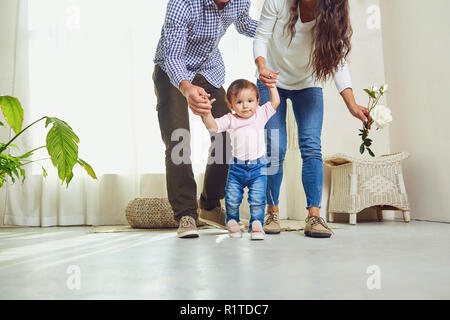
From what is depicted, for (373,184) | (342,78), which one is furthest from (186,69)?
(373,184)

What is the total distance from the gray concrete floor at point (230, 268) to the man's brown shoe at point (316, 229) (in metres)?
0.04

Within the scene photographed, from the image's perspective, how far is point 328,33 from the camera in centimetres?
181

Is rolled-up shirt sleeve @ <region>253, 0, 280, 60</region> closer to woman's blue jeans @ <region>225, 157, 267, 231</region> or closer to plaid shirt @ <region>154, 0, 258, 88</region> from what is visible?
plaid shirt @ <region>154, 0, 258, 88</region>

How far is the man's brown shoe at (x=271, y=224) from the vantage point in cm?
204

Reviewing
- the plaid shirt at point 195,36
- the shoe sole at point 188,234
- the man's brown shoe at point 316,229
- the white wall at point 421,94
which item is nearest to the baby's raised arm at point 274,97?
the plaid shirt at point 195,36

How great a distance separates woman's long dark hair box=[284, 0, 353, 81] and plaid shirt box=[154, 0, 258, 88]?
0.30m

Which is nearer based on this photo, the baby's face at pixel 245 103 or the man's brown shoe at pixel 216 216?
the baby's face at pixel 245 103

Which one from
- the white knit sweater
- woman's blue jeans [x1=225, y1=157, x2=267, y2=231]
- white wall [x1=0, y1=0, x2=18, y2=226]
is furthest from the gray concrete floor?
white wall [x1=0, y1=0, x2=18, y2=226]

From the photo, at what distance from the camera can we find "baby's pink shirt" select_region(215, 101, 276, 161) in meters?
1.85

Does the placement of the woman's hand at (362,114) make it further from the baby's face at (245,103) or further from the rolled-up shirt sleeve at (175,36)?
the rolled-up shirt sleeve at (175,36)

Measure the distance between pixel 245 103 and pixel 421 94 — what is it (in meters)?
1.59

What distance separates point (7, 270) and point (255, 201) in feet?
3.21

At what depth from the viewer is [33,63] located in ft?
10.2
